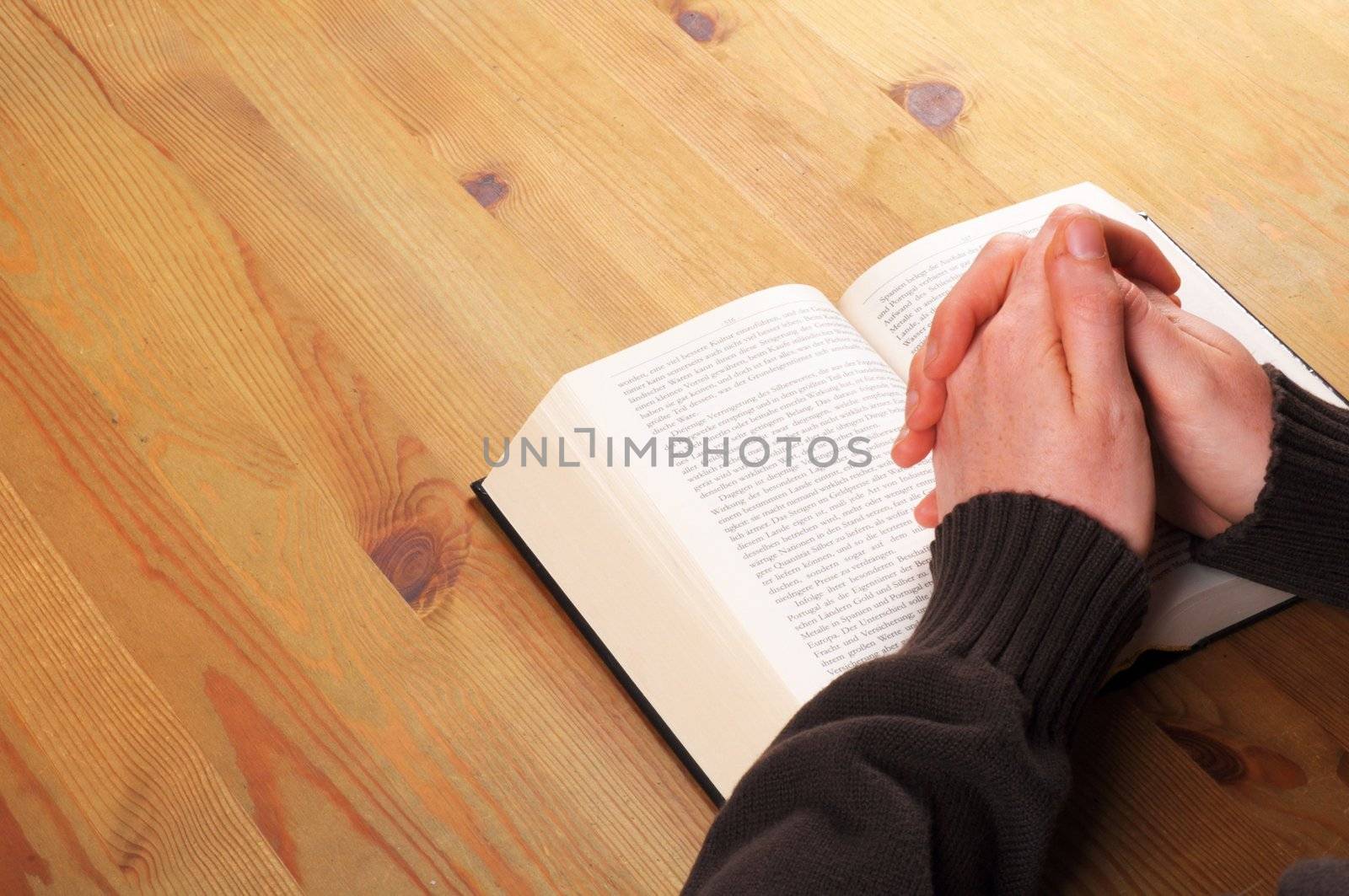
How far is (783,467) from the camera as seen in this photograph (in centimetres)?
69

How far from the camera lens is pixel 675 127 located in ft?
3.05

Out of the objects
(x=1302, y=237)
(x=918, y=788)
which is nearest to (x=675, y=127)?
(x=1302, y=237)

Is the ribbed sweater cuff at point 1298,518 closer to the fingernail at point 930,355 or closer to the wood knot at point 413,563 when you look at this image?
the fingernail at point 930,355

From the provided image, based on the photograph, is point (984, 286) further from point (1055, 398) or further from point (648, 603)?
point (648, 603)

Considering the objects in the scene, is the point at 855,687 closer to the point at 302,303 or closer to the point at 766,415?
the point at 766,415

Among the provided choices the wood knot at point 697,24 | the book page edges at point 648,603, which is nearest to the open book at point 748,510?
the book page edges at point 648,603

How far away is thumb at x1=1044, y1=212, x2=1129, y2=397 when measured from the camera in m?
0.66

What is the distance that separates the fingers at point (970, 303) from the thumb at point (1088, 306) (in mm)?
37

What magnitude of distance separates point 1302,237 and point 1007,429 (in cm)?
34

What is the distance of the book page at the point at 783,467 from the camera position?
0.64 metres

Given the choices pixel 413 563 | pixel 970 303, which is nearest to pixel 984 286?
pixel 970 303

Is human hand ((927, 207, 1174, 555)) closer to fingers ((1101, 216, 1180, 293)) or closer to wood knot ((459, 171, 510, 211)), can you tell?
fingers ((1101, 216, 1180, 293))

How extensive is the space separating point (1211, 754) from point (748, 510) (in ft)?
0.86

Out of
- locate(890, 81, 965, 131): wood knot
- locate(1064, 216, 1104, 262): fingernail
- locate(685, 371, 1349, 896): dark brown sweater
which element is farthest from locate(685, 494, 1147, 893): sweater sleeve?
locate(890, 81, 965, 131): wood knot
